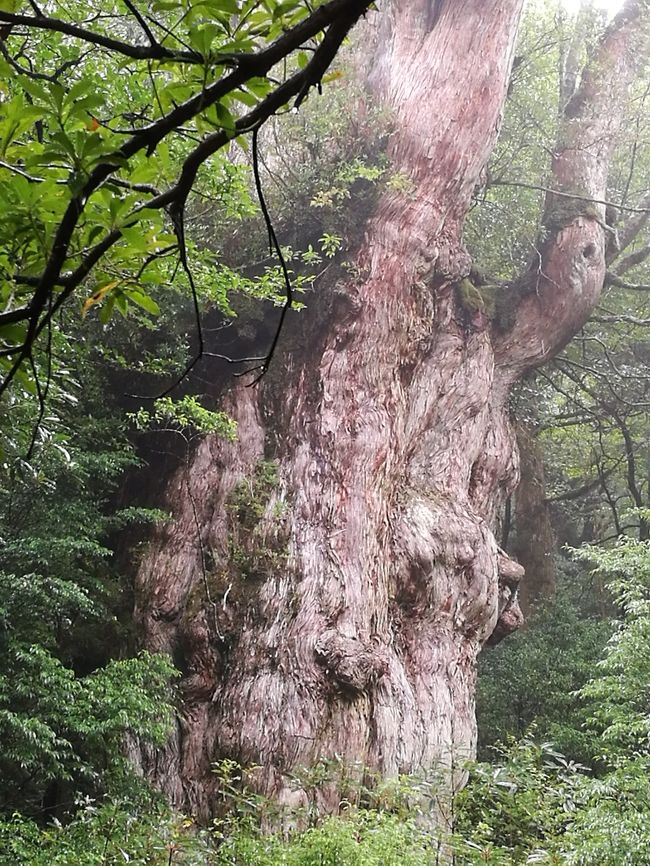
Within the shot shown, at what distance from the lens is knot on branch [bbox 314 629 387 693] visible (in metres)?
5.26

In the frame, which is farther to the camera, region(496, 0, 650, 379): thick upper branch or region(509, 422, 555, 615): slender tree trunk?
region(509, 422, 555, 615): slender tree trunk

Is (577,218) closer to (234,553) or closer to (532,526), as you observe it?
(532,526)

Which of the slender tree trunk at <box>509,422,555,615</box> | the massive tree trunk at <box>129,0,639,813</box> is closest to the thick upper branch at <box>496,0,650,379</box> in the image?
the massive tree trunk at <box>129,0,639,813</box>

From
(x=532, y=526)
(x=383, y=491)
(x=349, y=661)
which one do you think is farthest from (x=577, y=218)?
(x=349, y=661)

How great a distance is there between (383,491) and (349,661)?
Result: 5.25ft

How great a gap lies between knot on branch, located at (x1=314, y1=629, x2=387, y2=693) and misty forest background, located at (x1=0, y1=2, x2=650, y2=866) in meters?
0.53

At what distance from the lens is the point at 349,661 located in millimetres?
5289

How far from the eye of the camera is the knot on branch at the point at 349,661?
5258 mm

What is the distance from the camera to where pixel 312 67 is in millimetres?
945

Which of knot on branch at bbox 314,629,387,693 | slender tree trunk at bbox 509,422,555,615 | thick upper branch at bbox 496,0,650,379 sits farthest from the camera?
slender tree trunk at bbox 509,422,555,615

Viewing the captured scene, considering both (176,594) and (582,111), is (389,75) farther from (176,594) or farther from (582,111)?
(176,594)

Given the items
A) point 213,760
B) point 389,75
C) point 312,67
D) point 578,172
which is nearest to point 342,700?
point 213,760

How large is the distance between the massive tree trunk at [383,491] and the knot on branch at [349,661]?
2 cm

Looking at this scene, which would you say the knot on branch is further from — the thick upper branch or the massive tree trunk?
the thick upper branch
